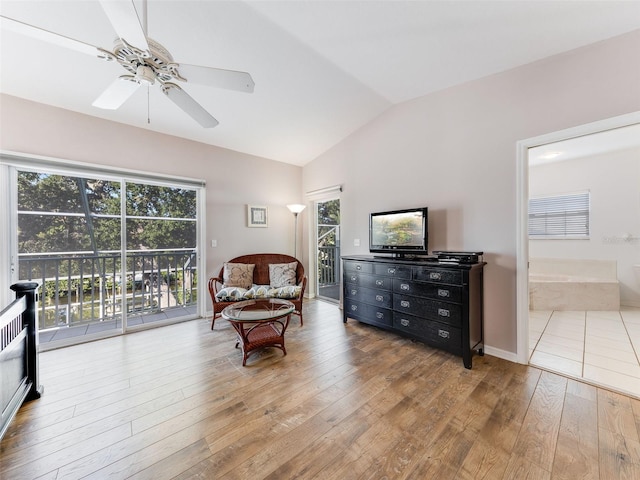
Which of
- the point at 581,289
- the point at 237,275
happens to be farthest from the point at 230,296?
the point at 581,289

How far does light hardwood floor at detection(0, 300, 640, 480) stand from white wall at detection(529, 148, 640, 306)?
3.54m

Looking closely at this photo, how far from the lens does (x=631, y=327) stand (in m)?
3.17

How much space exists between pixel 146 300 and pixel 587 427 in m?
4.96

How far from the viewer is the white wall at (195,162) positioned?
2740mm

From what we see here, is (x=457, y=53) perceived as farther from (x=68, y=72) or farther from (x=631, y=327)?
(x=631, y=327)

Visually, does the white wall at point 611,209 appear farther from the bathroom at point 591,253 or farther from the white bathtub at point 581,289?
the white bathtub at point 581,289

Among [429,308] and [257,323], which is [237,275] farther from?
[429,308]

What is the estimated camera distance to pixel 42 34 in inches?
50.7

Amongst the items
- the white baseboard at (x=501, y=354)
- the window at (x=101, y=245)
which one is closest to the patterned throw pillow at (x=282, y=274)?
the window at (x=101, y=245)

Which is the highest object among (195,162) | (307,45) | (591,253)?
(307,45)

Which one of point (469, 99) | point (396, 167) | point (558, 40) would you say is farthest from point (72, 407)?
point (558, 40)

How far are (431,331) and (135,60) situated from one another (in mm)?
3204

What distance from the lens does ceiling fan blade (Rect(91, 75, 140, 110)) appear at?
5.44ft

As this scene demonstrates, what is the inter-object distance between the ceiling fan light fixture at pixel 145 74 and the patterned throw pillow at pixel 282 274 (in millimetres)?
2980
